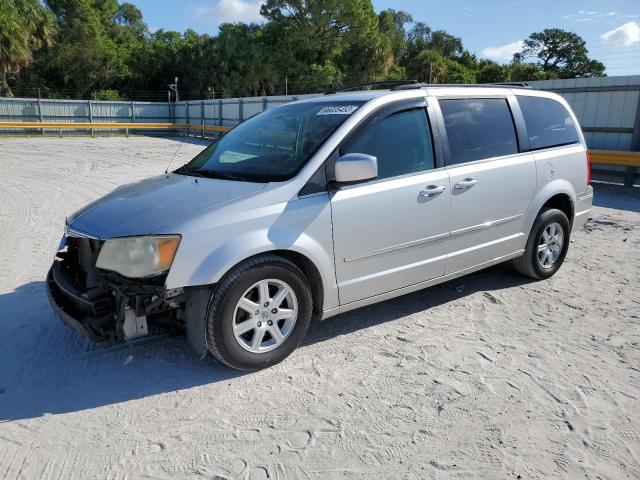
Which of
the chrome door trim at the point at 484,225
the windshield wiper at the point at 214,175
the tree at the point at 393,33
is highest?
the tree at the point at 393,33

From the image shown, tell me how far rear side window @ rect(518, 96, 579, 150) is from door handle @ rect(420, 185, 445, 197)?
4.55ft

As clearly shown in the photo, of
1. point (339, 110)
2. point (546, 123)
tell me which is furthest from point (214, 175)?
point (546, 123)

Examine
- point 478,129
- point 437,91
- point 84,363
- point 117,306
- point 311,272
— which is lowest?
point 84,363

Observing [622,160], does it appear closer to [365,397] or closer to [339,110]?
[339,110]

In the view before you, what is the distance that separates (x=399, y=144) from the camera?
13.2 ft

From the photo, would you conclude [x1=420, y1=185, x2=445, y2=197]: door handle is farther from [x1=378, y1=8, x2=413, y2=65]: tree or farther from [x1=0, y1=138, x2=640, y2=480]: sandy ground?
[x1=378, y1=8, x2=413, y2=65]: tree

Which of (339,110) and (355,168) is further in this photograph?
(339,110)

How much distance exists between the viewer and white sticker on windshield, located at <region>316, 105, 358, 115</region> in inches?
154

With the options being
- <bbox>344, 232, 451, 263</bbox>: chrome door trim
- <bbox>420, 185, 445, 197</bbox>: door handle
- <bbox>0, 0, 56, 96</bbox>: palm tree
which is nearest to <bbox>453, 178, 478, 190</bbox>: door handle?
<bbox>420, 185, 445, 197</bbox>: door handle

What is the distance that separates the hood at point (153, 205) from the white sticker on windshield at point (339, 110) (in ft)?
2.89

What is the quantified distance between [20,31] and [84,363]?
100 feet

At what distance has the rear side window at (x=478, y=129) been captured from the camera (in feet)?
14.2

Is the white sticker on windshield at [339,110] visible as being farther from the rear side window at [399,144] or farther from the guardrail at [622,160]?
the guardrail at [622,160]

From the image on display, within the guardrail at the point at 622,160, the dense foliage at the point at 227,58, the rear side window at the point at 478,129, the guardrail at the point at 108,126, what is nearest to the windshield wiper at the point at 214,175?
the rear side window at the point at 478,129
